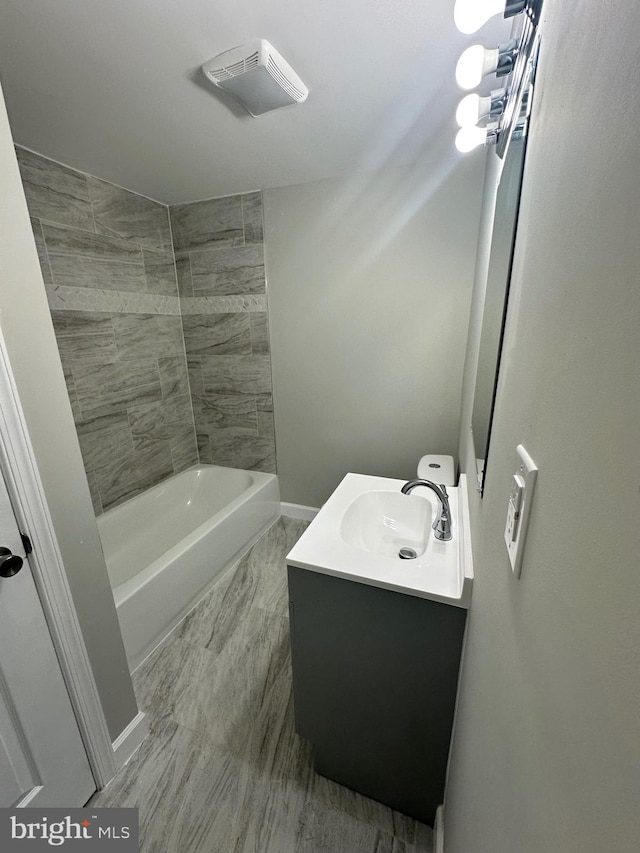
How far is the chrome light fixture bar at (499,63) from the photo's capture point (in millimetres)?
598

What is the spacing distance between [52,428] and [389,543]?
1132 millimetres

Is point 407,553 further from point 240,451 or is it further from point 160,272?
point 160,272

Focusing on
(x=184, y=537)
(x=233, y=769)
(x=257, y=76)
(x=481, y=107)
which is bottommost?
(x=233, y=769)

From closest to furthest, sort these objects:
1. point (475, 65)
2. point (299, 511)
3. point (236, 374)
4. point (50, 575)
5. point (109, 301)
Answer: point (475, 65) → point (50, 575) → point (109, 301) → point (236, 374) → point (299, 511)

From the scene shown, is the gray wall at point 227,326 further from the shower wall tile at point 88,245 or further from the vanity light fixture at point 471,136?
the vanity light fixture at point 471,136

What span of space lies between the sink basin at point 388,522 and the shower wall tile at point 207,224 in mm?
2052

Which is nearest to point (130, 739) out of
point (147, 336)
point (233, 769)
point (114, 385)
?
point (233, 769)

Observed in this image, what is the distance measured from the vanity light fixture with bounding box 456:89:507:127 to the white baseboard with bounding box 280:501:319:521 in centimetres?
237

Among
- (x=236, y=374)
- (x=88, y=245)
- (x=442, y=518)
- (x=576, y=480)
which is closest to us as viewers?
(x=576, y=480)

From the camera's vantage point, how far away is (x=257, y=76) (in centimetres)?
121

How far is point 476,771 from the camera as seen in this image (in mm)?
597

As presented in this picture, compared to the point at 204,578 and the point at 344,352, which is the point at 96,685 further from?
the point at 344,352

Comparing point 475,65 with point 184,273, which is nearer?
point 475,65

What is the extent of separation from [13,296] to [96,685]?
3.87 ft
